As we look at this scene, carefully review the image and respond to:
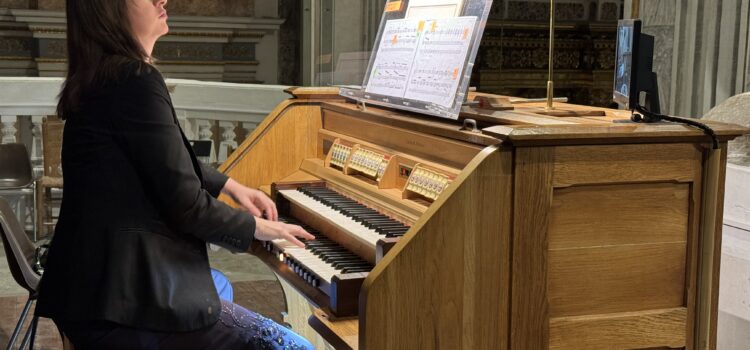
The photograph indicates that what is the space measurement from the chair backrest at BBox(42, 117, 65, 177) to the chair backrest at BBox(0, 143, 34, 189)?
462 mm

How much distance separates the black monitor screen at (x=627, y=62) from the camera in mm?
2299

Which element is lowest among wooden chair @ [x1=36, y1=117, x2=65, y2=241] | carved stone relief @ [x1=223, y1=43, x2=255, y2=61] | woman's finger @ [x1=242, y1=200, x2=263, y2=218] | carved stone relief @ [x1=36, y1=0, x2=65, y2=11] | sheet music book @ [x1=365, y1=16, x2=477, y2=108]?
wooden chair @ [x1=36, y1=117, x2=65, y2=241]

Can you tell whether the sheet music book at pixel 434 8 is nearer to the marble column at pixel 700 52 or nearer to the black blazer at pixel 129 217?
the black blazer at pixel 129 217

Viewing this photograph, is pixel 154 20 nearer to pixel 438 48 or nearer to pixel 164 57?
pixel 438 48

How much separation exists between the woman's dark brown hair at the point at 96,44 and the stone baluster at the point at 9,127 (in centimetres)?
556

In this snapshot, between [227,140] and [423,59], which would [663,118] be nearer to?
[423,59]

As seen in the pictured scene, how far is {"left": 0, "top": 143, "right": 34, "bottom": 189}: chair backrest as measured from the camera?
631cm

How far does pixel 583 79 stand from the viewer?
31.7 feet

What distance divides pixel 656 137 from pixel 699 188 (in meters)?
0.19

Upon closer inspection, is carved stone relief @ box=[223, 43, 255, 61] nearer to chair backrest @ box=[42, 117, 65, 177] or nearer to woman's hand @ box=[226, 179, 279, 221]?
chair backrest @ box=[42, 117, 65, 177]

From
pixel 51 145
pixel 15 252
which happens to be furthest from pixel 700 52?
pixel 51 145

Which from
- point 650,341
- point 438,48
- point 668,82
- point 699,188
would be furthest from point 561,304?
point 668,82

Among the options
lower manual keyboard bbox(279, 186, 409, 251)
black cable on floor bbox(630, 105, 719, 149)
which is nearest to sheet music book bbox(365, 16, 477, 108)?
lower manual keyboard bbox(279, 186, 409, 251)

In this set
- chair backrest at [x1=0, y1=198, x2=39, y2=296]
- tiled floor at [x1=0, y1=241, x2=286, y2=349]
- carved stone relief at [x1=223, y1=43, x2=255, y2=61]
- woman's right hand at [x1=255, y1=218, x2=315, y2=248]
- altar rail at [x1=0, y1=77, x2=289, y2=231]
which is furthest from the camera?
carved stone relief at [x1=223, y1=43, x2=255, y2=61]
